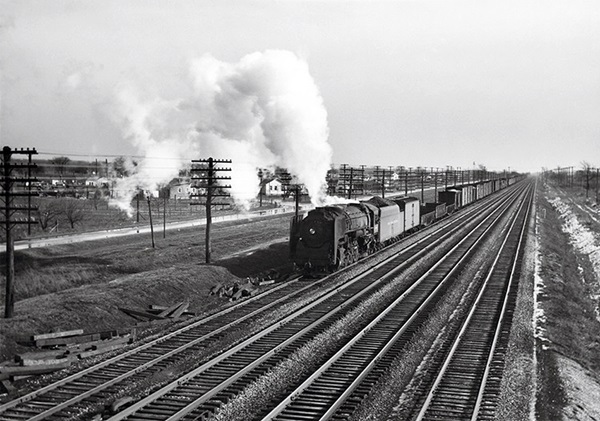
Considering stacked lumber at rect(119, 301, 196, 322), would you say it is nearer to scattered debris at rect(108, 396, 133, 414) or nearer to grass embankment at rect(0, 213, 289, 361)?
grass embankment at rect(0, 213, 289, 361)

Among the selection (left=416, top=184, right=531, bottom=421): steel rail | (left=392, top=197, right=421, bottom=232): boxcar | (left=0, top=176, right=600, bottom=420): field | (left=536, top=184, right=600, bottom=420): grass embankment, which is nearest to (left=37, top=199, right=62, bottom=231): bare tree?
(left=0, top=176, right=600, bottom=420): field

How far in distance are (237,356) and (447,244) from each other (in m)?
29.5

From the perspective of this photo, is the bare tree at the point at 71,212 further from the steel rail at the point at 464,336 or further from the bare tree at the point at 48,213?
the steel rail at the point at 464,336

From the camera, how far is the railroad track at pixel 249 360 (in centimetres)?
1235

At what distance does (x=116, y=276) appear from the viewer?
30812 millimetres

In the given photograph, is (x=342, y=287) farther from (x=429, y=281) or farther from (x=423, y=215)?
(x=423, y=215)

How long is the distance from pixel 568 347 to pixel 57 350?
49.5 ft

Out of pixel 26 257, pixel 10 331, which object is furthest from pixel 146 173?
pixel 10 331

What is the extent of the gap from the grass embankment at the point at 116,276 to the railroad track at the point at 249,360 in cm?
471

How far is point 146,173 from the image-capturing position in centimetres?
6419

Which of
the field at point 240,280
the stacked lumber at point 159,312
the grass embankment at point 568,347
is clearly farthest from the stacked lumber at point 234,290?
the grass embankment at point 568,347

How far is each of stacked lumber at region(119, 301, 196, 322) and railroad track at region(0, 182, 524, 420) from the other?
4.92 feet

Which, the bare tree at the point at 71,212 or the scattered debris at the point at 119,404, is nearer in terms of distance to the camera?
the scattered debris at the point at 119,404

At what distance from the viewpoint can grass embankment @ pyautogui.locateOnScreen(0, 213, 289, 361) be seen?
1966 cm
